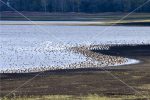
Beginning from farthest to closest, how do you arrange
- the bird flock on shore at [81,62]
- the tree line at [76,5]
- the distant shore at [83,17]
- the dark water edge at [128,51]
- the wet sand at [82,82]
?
the tree line at [76,5] → the distant shore at [83,17] → the dark water edge at [128,51] → the bird flock on shore at [81,62] → the wet sand at [82,82]

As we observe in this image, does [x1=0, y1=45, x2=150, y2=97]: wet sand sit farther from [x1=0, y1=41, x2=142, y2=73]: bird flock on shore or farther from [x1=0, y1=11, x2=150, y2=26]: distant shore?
[x1=0, y1=11, x2=150, y2=26]: distant shore

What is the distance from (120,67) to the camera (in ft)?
147

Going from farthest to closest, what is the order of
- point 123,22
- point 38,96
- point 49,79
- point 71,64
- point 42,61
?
1. point 123,22
2. point 42,61
3. point 71,64
4. point 49,79
5. point 38,96

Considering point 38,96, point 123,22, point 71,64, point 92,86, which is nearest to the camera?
point 38,96

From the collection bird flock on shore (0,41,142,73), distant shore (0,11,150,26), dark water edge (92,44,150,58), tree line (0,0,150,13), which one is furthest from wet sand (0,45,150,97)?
tree line (0,0,150,13)

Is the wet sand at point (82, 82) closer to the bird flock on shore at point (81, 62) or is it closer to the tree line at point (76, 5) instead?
the bird flock on shore at point (81, 62)

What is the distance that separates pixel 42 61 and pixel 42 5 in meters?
132

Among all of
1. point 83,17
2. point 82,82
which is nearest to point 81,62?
point 82,82

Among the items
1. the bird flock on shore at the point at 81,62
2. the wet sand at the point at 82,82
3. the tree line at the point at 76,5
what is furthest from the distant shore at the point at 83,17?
the wet sand at the point at 82,82

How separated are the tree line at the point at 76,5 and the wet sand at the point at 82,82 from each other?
124m

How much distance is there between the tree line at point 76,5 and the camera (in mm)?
168875

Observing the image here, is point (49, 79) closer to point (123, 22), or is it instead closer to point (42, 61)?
point (42, 61)

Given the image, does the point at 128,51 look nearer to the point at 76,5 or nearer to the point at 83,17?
the point at 83,17

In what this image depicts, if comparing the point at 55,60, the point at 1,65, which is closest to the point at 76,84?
the point at 1,65
